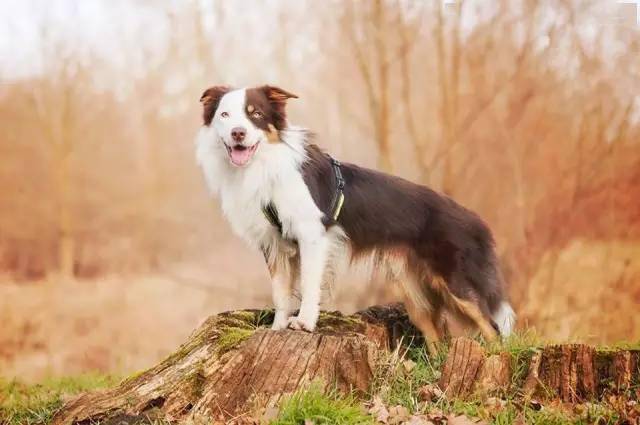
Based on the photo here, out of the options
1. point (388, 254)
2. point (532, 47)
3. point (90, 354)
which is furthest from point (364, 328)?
point (90, 354)

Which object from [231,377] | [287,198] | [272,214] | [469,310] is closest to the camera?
[231,377]

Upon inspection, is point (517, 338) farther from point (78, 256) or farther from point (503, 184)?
point (78, 256)

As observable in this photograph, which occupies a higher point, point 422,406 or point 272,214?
point 272,214

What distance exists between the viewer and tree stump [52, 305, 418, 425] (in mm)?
4250

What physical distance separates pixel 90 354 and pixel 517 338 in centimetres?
634

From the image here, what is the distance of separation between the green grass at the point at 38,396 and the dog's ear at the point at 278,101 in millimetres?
2425

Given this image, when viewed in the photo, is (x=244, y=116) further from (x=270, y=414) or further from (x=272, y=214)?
(x=270, y=414)

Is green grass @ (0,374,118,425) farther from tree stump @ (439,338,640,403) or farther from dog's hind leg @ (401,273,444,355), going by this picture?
tree stump @ (439,338,640,403)

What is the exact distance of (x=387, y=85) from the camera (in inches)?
340

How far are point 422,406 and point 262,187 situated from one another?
1688 mm

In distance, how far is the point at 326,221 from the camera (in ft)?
16.3

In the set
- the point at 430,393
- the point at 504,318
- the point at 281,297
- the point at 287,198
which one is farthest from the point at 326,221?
the point at 504,318

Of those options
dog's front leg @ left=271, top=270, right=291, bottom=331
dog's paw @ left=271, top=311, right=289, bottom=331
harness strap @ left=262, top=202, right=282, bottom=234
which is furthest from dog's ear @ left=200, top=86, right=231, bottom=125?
dog's paw @ left=271, top=311, right=289, bottom=331

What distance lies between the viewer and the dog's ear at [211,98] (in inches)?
190
